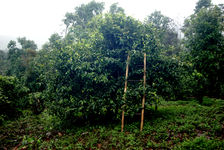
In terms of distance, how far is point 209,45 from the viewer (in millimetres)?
11445

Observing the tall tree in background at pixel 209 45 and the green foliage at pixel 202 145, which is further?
the tall tree in background at pixel 209 45

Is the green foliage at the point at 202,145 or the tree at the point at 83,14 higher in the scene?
the tree at the point at 83,14

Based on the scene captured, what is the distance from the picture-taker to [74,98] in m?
6.68

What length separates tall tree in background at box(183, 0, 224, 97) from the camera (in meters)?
11.1

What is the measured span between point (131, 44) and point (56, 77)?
13.2 ft

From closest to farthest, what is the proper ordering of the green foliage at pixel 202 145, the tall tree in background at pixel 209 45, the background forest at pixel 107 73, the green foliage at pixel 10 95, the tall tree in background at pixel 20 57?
the green foliage at pixel 202 145 < the background forest at pixel 107 73 < the green foliage at pixel 10 95 < the tall tree in background at pixel 209 45 < the tall tree in background at pixel 20 57

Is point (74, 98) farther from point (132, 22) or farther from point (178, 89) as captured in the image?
point (178, 89)

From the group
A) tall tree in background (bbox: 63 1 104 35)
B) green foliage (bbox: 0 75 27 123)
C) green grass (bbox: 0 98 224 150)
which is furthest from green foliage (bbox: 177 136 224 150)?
tall tree in background (bbox: 63 1 104 35)

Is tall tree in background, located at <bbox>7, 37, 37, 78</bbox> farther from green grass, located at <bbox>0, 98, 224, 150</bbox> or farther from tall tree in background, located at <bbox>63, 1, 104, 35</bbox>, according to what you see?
green grass, located at <bbox>0, 98, 224, 150</bbox>

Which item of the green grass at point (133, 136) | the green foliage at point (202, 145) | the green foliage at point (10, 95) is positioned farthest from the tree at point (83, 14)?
the green foliage at point (202, 145)

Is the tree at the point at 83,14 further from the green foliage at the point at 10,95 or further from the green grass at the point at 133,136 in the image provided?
the green grass at the point at 133,136

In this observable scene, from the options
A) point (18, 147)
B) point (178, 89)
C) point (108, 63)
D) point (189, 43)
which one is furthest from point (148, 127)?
point (189, 43)

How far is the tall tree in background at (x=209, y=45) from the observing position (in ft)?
36.6

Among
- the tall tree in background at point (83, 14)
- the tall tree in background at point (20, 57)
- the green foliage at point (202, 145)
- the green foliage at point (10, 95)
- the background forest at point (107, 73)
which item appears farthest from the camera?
the tall tree in background at point (83, 14)
